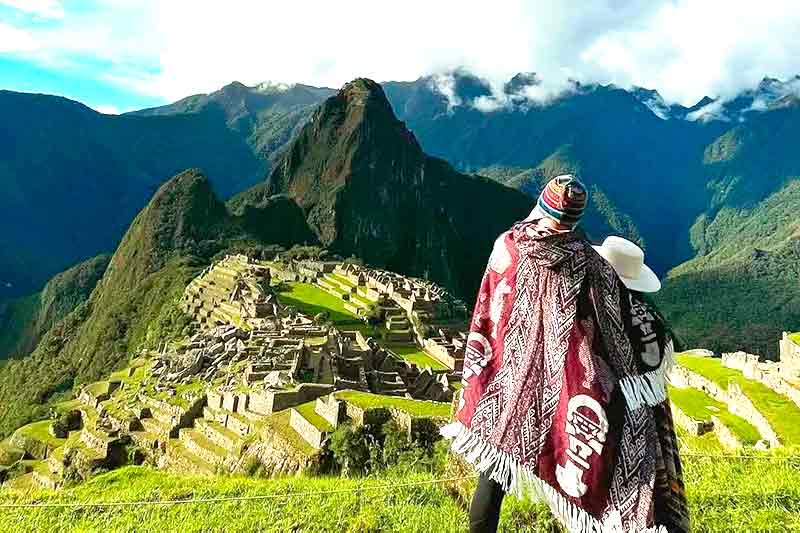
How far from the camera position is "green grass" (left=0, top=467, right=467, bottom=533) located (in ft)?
15.6

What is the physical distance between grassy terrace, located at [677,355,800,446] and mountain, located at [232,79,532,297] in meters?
87.2

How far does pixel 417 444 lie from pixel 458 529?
3.87m

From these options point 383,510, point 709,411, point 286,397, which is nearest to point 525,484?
point 383,510

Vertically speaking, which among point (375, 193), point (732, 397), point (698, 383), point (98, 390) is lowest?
point (98, 390)

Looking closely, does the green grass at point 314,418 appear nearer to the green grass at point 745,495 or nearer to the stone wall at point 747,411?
the green grass at point 745,495

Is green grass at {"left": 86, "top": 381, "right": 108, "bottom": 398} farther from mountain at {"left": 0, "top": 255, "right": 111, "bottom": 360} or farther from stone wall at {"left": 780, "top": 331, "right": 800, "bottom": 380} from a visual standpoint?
mountain at {"left": 0, "top": 255, "right": 111, "bottom": 360}

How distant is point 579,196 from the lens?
123 inches

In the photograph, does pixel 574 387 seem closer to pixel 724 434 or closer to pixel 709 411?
pixel 724 434

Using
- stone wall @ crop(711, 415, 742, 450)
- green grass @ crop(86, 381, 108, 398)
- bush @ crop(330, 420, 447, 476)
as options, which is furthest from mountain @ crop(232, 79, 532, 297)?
bush @ crop(330, 420, 447, 476)

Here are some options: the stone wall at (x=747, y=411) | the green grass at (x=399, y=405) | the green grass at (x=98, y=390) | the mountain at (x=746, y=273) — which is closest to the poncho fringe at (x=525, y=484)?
the green grass at (x=399, y=405)

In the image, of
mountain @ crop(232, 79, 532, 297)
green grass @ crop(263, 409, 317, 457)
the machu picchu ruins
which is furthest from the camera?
mountain @ crop(232, 79, 532, 297)

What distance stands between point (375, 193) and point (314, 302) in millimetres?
78969

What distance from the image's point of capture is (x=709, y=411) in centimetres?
1262

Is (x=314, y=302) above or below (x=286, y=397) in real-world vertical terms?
above
